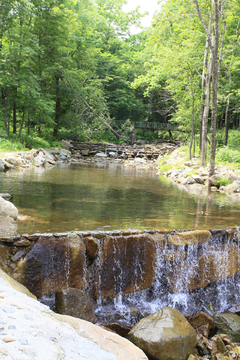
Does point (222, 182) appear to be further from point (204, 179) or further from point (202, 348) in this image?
point (202, 348)

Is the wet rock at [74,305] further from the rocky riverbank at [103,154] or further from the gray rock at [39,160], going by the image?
the rocky riverbank at [103,154]

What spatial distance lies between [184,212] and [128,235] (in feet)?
9.80

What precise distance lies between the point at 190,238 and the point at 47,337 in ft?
13.4

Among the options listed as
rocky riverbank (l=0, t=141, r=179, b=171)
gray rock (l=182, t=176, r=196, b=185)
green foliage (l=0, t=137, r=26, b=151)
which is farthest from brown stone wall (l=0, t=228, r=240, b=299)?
rocky riverbank (l=0, t=141, r=179, b=171)

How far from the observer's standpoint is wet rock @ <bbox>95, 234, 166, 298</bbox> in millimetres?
5133

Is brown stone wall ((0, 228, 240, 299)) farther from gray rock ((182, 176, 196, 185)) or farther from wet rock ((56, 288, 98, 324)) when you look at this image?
gray rock ((182, 176, 196, 185))

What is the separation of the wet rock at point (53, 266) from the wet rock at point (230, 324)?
240 centimetres

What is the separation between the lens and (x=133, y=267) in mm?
5355

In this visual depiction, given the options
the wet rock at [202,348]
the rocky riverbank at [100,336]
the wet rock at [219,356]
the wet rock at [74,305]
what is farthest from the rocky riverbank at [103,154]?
the wet rock at [219,356]

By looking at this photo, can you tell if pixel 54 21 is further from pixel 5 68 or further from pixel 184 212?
pixel 184 212

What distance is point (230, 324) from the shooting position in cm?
486

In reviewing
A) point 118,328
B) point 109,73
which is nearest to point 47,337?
point 118,328

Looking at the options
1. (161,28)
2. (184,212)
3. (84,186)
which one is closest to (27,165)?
(84,186)

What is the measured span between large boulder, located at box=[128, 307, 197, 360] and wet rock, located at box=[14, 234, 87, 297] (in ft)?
4.48
